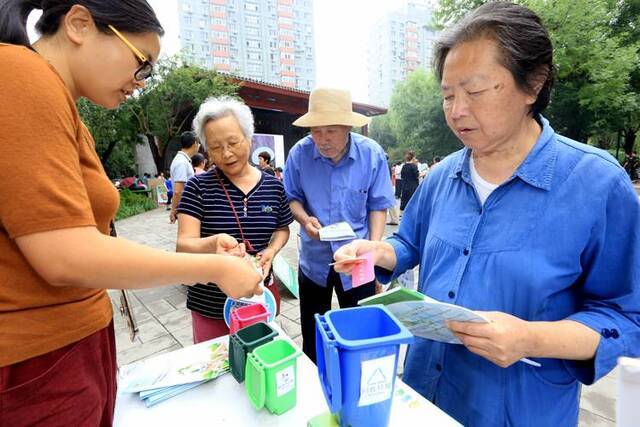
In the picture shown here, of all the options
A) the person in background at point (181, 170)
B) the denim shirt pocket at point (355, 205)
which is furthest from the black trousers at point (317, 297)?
the person in background at point (181, 170)

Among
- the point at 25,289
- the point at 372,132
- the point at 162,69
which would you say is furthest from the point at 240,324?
the point at 372,132

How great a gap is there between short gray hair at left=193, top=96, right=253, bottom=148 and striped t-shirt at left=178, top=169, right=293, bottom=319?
26cm

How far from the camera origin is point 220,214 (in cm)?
183

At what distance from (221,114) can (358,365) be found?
4.97 feet

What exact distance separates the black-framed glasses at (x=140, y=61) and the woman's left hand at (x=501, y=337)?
111cm

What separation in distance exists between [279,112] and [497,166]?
826 inches

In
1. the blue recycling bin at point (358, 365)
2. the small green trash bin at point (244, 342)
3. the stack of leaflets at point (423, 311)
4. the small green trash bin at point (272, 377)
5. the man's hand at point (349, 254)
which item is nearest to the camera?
the blue recycling bin at point (358, 365)

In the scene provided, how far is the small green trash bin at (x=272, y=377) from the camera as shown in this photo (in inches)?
37.1

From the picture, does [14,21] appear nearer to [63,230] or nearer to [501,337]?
[63,230]

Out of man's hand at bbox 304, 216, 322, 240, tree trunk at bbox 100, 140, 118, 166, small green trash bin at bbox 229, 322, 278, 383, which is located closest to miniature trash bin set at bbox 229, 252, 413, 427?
small green trash bin at bbox 229, 322, 278, 383

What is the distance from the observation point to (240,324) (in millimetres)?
1230

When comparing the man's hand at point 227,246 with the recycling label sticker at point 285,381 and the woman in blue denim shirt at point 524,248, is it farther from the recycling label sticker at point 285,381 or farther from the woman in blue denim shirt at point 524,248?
the woman in blue denim shirt at point 524,248

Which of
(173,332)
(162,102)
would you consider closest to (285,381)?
(173,332)

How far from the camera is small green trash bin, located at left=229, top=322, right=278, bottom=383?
3.44 feet
